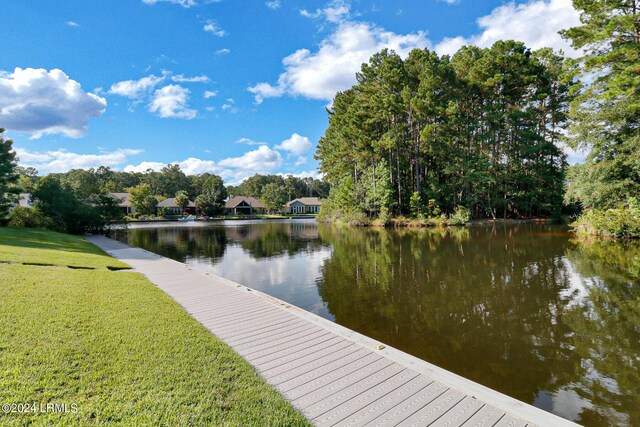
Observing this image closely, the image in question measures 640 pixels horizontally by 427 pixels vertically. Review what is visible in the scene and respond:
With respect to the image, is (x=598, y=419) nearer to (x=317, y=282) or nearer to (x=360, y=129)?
(x=317, y=282)

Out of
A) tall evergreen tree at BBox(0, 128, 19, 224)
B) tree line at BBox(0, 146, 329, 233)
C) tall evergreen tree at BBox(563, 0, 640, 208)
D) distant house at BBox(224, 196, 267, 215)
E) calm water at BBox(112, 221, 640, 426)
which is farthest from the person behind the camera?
distant house at BBox(224, 196, 267, 215)

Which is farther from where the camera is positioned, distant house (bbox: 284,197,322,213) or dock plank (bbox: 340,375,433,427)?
distant house (bbox: 284,197,322,213)

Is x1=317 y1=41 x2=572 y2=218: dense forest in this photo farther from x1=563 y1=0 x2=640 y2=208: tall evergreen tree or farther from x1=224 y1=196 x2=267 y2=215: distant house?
x1=224 y1=196 x2=267 y2=215: distant house

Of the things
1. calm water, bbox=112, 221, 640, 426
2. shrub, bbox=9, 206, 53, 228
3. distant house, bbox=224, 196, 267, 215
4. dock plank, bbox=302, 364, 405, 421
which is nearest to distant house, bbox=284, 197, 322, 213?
distant house, bbox=224, 196, 267, 215

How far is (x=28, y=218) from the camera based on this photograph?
21.7 metres

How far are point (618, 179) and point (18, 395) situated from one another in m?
25.6

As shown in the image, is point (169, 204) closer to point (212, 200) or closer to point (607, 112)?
point (212, 200)

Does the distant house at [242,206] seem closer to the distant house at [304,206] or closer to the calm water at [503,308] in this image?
the distant house at [304,206]

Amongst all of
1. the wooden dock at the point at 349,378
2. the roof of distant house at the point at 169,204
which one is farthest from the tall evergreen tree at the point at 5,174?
the roof of distant house at the point at 169,204

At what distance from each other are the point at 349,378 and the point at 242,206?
6856 centimetres

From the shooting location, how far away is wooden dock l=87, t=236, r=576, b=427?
2918mm

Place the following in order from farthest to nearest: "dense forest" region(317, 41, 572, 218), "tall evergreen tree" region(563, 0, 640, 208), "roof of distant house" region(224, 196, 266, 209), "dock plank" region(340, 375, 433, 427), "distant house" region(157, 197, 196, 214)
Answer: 1. "roof of distant house" region(224, 196, 266, 209)
2. "distant house" region(157, 197, 196, 214)
3. "dense forest" region(317, 41, 572, 218)
4. "tall evergreen tree" region(563, 0, 640, 208)
5. "dock plank" region(340, 375, 433, 427)

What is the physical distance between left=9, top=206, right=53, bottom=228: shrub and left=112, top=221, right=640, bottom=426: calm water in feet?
48.5

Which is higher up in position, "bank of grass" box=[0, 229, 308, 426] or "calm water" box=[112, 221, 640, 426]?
"bank of grass" box=[0, 229, 308, 426]
